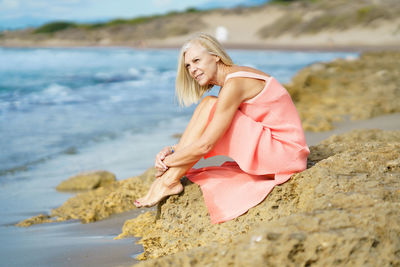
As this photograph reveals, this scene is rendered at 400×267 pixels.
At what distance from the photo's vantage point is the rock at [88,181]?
210 inches

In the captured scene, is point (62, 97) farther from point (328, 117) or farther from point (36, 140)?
point (328, 117)

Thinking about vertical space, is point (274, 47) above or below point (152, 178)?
below

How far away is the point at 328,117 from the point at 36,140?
16.8 feet

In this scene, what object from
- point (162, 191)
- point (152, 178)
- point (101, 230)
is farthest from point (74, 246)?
point (152, 178)

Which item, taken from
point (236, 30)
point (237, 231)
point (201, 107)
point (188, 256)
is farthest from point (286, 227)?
point (236, 30)

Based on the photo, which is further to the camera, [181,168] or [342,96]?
[342,96]

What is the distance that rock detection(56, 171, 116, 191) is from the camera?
17.5 feet

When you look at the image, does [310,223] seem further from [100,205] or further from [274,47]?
[274,47]

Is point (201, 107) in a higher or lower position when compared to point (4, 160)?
higher

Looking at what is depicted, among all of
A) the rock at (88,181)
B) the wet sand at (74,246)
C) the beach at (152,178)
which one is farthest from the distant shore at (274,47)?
the wet sand at (74,246)

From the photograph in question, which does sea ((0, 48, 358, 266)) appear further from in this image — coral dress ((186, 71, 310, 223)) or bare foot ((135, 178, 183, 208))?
coral dress ((186, 71, 310, 223))

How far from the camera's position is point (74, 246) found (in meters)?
3.37

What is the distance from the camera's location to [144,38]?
5212 cm

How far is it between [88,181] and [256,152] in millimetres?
3022
